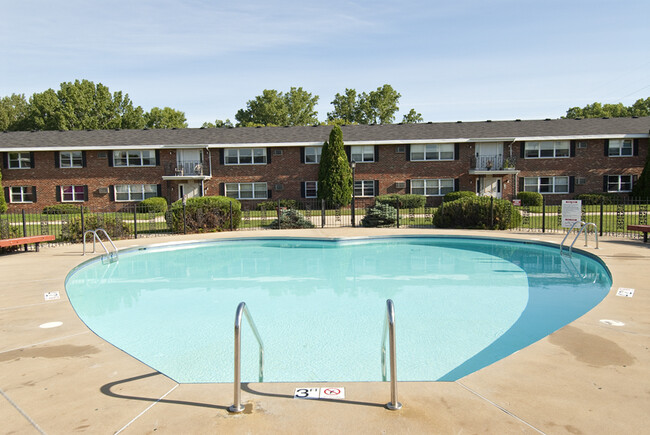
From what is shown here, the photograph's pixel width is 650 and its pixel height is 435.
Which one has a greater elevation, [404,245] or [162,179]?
[162,179]

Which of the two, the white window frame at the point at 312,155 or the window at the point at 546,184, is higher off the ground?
the white window frame at the point at 312,155

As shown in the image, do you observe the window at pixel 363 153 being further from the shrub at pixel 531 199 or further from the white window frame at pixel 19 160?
the white window frame at pixel 19 160

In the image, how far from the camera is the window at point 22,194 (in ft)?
110

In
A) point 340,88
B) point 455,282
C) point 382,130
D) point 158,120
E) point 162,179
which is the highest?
point 340,88

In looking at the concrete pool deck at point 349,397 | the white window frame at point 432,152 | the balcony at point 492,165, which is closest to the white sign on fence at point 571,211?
the concrete pool deck at point 349,397

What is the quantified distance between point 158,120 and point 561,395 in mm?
62601

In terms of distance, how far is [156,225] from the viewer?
75.6ft

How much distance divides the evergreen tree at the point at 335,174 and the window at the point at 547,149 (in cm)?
1391

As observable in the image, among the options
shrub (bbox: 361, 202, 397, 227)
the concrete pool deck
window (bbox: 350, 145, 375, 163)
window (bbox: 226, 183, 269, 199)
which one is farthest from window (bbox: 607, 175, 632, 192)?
the concrete pool deck

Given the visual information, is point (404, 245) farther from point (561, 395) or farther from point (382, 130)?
point (382, 130)

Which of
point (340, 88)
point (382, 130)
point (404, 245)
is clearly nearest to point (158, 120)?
point (340, 88)

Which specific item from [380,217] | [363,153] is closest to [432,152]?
[363,153]

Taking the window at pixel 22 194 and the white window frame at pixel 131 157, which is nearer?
the window at pixel 22 194

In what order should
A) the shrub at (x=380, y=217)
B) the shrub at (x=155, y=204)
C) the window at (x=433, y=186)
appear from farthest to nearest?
the window at (x=433, y=186) < the shrub at (x=155, y=204) < the shrub at (x=380, y=217)
